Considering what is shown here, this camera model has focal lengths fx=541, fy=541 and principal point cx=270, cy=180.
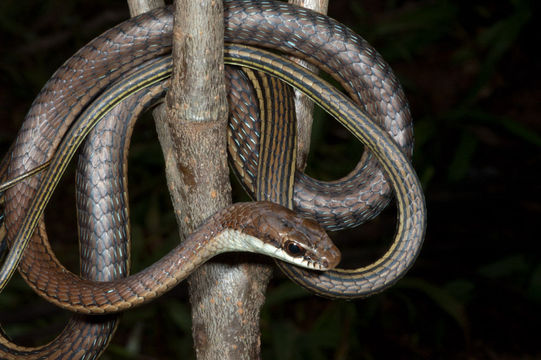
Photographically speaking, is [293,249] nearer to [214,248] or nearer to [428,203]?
[214,248]

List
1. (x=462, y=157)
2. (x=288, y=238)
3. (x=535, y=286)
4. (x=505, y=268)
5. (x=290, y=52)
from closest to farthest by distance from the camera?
(x=288, y=238)
(x=290, y=52)
(x=535, y=286)
(x=505, y=268)
(x=462, y=157)

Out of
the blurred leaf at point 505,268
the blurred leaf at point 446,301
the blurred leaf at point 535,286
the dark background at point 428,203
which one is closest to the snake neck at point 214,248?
the dark background at point 428,203

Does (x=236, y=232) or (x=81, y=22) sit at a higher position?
(x=81, y=22)

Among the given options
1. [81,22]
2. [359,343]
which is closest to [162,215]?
[359,343]

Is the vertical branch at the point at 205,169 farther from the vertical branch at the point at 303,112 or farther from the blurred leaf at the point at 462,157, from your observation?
the blurred leaf at the point at 462,157

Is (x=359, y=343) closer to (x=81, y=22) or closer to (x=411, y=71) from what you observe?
(x=411, y=71)

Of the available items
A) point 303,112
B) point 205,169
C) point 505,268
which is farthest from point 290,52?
point 505,268

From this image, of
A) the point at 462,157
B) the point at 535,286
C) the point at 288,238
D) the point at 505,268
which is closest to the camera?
the point at 288,238
